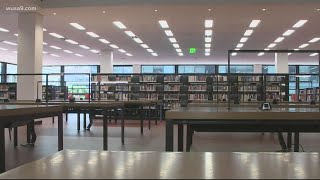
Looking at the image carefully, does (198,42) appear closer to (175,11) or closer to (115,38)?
(115,38)

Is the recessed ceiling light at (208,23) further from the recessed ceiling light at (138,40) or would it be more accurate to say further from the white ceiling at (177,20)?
the recessed ceiling light at (138,40)

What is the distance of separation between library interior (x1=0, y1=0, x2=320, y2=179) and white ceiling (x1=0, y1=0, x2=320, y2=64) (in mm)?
44

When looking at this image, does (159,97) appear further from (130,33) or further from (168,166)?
(168,166)

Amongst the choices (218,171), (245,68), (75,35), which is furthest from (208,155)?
(245,68)

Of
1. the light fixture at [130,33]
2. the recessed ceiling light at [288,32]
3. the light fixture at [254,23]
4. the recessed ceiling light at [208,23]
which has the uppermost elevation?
the recessed ceiling light at [208,23]

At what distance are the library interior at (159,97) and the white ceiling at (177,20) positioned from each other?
0.04m

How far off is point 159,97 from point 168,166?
12.1 m

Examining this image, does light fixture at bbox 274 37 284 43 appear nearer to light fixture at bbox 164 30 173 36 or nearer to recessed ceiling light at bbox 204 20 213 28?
recessed ceiling light at bbox 204 20 213 28

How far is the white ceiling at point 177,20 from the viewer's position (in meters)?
9.20

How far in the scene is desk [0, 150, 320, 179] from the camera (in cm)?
65

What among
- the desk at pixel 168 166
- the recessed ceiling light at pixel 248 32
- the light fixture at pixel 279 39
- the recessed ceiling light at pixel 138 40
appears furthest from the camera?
the recessed ceiling light at pixel 138 40

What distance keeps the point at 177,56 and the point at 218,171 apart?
2038cm

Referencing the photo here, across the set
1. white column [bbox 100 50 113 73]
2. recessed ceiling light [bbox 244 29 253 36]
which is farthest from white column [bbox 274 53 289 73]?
white column [bbox 100 50 113 73]

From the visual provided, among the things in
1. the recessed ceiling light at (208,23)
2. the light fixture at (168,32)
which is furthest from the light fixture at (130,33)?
the recessed ceiling light at (208,23)
